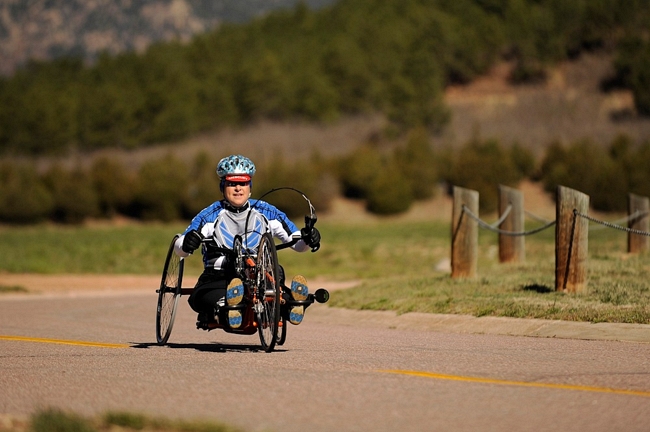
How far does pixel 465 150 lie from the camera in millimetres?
85562

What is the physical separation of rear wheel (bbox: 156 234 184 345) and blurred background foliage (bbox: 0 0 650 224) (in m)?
62.9

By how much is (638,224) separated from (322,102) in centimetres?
9035

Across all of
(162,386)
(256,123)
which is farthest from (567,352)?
(256,123)

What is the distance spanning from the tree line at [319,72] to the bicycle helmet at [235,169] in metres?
95.0

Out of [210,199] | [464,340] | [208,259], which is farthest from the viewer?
[210,199]

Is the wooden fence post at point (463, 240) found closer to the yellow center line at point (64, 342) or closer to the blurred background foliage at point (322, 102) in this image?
the yellow center line at point (64, 342)

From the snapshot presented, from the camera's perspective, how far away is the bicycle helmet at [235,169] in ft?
36.0

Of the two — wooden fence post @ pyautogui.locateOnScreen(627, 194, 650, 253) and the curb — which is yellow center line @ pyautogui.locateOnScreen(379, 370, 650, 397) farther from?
wooden fence post @ pyautogui.locateOnScreen(627, 194, 650, 253)

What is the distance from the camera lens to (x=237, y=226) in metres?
11.0

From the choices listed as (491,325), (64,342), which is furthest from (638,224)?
(64,342)

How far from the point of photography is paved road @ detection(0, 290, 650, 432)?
7059mm

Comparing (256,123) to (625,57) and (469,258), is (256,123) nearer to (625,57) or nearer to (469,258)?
(625,57)

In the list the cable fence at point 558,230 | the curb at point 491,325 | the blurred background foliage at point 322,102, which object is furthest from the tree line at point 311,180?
the curb at point 491,325

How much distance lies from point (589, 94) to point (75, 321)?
375ft
